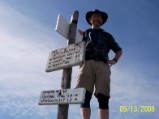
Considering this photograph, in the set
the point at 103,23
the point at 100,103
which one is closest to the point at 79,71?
the point at 100,103

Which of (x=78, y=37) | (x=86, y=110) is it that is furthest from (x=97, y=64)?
(x=86, y=110)

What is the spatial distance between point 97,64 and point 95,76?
0.25 metres

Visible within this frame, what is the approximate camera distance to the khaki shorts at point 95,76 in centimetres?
582

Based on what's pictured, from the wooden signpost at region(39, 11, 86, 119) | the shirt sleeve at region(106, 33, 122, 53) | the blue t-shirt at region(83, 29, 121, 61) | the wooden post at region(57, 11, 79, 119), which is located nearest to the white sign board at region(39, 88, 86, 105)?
the wooden signpost at region(39, 11, 86, 119)

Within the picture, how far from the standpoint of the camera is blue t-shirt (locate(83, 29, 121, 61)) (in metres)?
6.04

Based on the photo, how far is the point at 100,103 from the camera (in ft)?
18.7

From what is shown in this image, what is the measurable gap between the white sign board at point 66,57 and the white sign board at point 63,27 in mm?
421

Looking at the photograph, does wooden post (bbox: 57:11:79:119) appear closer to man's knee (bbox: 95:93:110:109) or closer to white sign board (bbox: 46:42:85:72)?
white sign board (bbox: 46:42:85:72)

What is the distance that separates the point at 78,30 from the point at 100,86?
1.50 m

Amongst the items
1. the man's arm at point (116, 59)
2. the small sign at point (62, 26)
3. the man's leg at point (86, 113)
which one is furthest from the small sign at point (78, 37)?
the man's leg at point (86, 113)

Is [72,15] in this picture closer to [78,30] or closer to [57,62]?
[78,30]

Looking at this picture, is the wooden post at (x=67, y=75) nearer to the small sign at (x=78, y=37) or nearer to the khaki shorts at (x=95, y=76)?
the small sign at (x=78, y=37)

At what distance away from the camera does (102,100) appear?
5.70 meters

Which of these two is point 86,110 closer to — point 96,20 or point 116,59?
point 116,59
